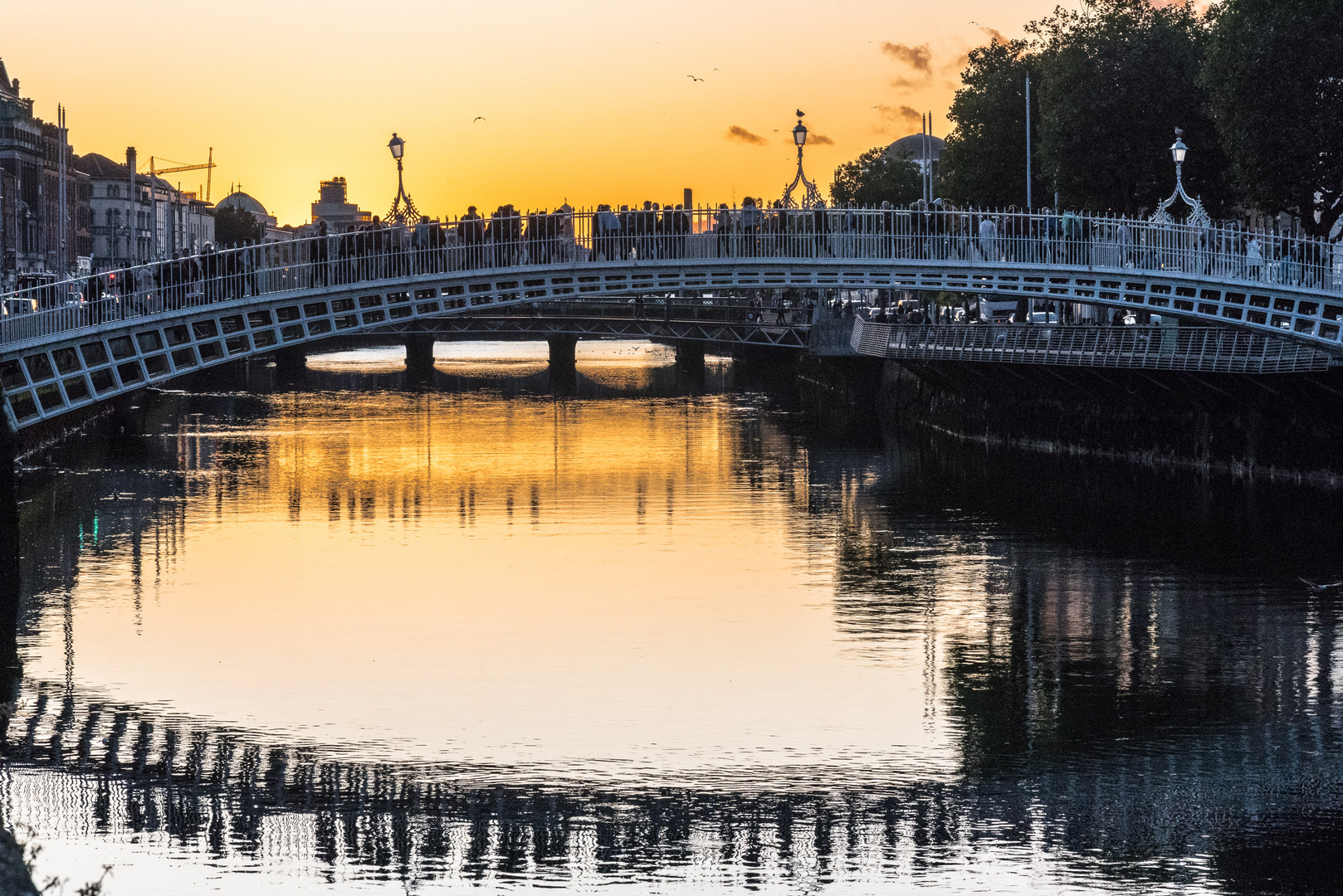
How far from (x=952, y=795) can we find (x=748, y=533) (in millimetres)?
22874

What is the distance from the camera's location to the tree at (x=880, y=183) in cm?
11438

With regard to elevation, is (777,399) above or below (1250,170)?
below

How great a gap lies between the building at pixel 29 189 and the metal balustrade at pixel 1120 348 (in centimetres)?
5703

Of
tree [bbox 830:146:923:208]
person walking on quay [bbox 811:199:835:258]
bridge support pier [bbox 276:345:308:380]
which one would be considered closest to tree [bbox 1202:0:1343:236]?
person walking on quay [bbox 811:199:835:258]

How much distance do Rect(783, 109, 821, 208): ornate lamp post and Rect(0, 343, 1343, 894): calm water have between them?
23.0 ft

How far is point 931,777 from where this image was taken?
79.0ft

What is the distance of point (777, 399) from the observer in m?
90.7

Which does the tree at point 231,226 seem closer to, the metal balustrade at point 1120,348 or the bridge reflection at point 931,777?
the metal balustrade at point 1120,348

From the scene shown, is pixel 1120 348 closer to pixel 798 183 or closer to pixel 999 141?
pixel 798 183

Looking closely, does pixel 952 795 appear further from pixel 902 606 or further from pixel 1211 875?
pixel 902 606

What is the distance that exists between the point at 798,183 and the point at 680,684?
15448mm

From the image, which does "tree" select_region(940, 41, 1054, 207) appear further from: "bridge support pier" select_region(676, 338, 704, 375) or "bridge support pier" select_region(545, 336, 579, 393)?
"bridge support pier" select_region(676, 338, 704, 375)

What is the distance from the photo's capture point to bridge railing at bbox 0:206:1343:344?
4041 cm

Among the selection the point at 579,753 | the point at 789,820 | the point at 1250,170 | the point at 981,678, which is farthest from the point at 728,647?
the point at 1250,170
